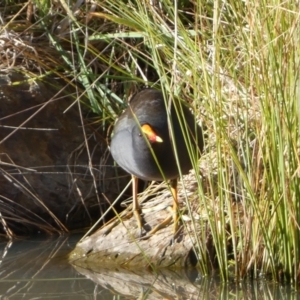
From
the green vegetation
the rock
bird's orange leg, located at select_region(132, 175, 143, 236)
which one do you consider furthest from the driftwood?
the rock

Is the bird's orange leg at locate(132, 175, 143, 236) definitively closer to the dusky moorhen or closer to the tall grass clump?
the dusky moorhen

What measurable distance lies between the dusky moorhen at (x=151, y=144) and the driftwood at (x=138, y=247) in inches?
2.4

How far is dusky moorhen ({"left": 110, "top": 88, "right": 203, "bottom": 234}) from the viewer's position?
13.1 ft

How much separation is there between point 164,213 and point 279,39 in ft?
4.35

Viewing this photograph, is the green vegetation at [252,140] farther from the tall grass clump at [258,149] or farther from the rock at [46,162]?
the rock at [46,162]

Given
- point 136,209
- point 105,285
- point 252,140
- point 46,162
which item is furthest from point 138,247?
point 46,162

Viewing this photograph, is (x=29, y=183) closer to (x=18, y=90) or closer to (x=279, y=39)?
(x=18, y=90)

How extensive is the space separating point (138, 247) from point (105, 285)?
0.82ft

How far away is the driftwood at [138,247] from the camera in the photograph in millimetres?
3777

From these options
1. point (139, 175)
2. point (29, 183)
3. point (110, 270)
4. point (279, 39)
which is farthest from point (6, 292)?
point (279, 39)

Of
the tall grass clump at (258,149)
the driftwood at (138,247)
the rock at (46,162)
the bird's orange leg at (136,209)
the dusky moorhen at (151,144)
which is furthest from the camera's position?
the rock at (46,162)

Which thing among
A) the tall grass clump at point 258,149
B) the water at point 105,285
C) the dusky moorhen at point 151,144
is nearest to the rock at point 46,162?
the dusky moorhen at point 151,144

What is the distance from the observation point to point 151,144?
4066mm

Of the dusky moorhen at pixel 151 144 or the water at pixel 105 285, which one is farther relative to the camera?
the dusky moorhen at pixel 151 144
